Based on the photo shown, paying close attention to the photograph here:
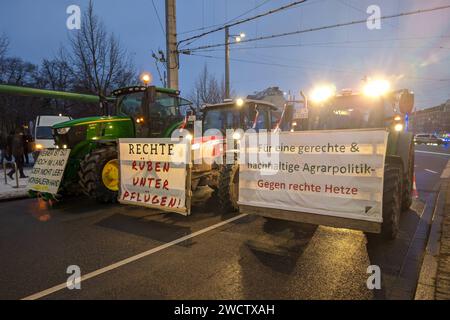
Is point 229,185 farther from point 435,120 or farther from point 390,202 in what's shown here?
point 435,120

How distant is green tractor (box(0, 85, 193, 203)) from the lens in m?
7.22

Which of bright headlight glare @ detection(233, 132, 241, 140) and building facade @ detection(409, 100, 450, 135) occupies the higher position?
building facade @ detection(409, 100, 450, 135)

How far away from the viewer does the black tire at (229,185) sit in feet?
19.2

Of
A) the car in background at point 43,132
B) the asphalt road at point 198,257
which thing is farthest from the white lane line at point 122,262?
the car in background at point 43,132

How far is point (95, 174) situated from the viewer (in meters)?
7.01

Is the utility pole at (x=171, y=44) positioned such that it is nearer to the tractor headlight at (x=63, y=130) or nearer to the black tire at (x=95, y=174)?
the tractor headlight at (x=63, y=130)

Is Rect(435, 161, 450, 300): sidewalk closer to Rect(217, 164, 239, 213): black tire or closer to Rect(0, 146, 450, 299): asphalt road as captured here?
Rect(0, 146, 450, 299): asphalt road

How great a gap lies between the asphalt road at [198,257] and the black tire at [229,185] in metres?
0.44

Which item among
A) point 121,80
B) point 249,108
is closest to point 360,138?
point 249,108

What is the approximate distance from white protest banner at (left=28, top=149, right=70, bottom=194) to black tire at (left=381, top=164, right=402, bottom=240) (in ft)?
22.6

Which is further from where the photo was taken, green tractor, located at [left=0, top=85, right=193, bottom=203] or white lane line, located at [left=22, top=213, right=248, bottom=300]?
green tractor, located at [left=0, top=85, right=193, bottom=203]

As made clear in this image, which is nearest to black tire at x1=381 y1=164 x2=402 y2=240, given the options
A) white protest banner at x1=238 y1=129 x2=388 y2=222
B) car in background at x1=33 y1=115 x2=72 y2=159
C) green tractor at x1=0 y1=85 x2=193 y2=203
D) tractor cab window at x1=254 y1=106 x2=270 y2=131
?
white protest banner at x1=238 y1=129 x2=388 y2=222

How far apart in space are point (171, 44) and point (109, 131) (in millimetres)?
7513

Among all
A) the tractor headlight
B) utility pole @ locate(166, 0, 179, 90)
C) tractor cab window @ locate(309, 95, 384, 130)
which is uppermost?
utility pole @ locate(166, 0, 179, 90)
